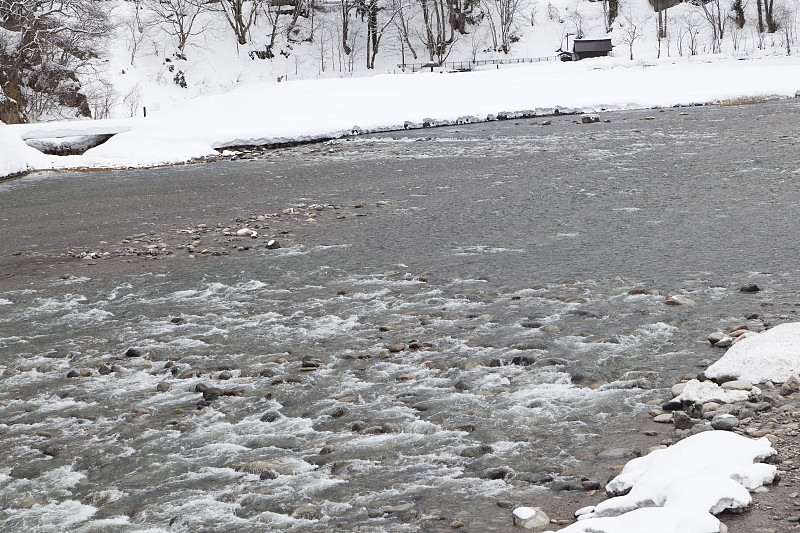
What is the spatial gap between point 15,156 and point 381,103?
14788mm

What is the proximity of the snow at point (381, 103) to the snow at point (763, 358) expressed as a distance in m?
21.4

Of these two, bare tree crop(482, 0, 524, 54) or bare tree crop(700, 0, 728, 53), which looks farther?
bare tree crop(482, 0, 524, 54)

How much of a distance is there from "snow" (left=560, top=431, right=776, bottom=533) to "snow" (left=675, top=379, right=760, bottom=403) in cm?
79

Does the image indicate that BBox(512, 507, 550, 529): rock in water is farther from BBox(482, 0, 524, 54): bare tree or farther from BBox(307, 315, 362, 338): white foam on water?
BBox(482, 0, 524, 54): bare tree

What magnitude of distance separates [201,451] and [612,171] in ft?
42.0

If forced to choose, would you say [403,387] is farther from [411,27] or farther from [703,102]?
[411,27]

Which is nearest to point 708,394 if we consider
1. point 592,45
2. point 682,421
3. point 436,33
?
point 682,421

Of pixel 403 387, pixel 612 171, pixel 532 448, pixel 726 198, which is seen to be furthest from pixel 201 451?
pixel 612 171

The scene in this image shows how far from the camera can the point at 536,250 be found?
10141 millimetres

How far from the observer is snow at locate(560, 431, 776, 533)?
3.71 m

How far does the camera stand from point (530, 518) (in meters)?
4.01

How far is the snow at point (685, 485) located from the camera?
146 inches

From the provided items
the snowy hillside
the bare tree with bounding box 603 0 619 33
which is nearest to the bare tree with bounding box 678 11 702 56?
the snowy hillside

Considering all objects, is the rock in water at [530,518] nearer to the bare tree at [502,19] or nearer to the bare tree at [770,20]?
the bare tree at [502,19]
